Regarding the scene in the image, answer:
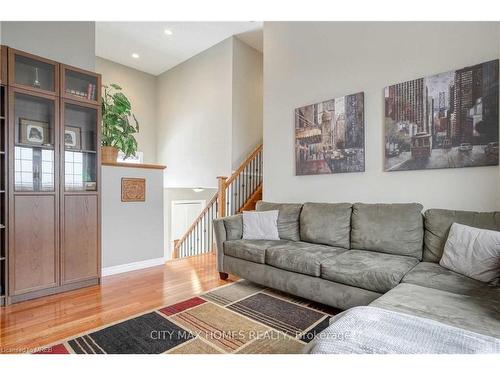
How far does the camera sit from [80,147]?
2.86 meters

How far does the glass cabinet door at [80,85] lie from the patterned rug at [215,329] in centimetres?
221

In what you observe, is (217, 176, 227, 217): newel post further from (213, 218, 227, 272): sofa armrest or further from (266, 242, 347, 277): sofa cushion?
(266, 242, 347, 277): sofa cushion

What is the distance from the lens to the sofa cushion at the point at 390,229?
229 centimetres

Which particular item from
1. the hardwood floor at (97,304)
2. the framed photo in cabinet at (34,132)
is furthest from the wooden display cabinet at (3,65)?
the hardwood floor at (97,304)

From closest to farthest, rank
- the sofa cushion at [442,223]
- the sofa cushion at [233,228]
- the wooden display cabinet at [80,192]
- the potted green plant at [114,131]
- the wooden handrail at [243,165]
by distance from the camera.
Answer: the sofa cushion at [442,223] < the wooden display cabinet at [80,192] < the sofa cushion at [233,228] < the potted green plant at [114,131] < the wooden handrail at [243,165]

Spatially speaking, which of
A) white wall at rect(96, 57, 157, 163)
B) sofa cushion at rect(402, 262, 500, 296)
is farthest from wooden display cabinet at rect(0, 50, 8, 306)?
white wall at rect(96, 57, 157, 163)

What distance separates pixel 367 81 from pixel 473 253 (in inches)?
76.4

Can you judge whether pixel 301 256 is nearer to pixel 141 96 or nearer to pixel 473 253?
pixel 473 253

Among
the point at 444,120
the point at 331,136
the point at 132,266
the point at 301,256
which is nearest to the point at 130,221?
the point at 132,266

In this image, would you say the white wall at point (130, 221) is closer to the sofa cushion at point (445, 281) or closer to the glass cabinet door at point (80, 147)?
the glass cabinet door at point (80, 147)

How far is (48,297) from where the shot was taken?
2.51 m

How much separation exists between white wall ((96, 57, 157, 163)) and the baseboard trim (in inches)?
128

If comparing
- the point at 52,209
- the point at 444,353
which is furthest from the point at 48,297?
the point at 444,353

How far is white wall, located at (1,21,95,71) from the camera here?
7.98 ft
